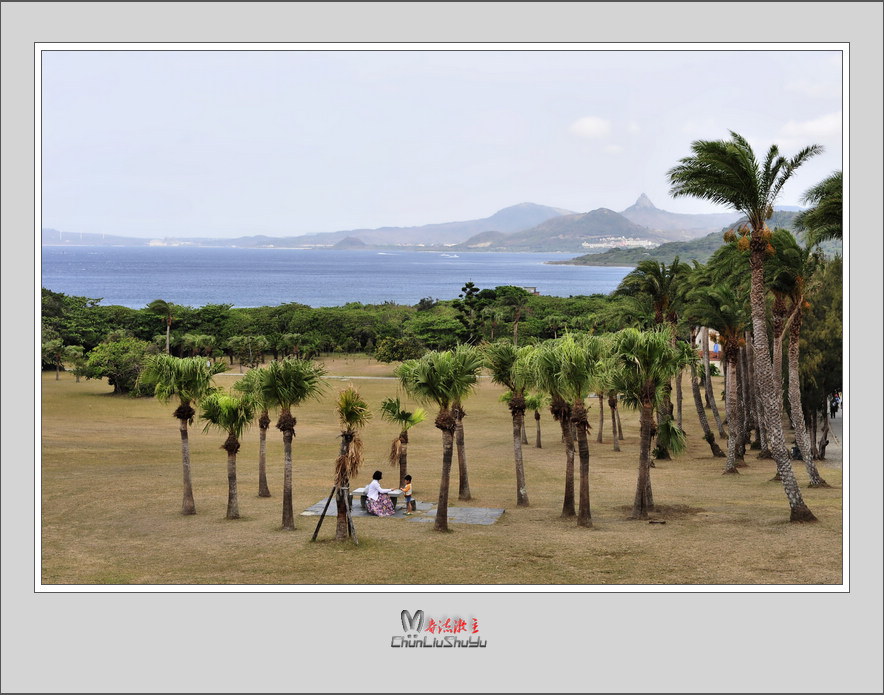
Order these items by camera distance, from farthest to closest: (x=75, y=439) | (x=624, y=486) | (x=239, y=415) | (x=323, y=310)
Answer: (x=323, y=310)
(x=75, y=439)
(x=624, y=486)
(x=239, y=415)

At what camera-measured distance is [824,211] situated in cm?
1766

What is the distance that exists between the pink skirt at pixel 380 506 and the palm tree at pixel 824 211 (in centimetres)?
1200

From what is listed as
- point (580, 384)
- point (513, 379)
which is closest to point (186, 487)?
point (513, 379)

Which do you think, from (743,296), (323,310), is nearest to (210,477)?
(743,296)

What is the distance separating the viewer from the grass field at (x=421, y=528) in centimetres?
1321

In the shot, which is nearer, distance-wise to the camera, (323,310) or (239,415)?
(239,415)

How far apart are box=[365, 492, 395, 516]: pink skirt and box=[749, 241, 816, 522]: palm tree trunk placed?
8.82 metres

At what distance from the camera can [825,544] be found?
552 inches

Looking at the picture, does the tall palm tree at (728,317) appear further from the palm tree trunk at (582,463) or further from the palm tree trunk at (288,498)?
the palm tree trunk at (288,498)

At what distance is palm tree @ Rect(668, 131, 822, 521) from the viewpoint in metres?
16.2

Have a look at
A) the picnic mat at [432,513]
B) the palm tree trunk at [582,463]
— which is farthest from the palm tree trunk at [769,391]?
the picnic mat at [432,513]

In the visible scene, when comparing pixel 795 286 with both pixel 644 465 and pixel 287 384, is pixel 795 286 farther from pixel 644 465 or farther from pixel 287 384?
pixel 287 384

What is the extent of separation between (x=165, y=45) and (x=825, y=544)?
14340 mm
